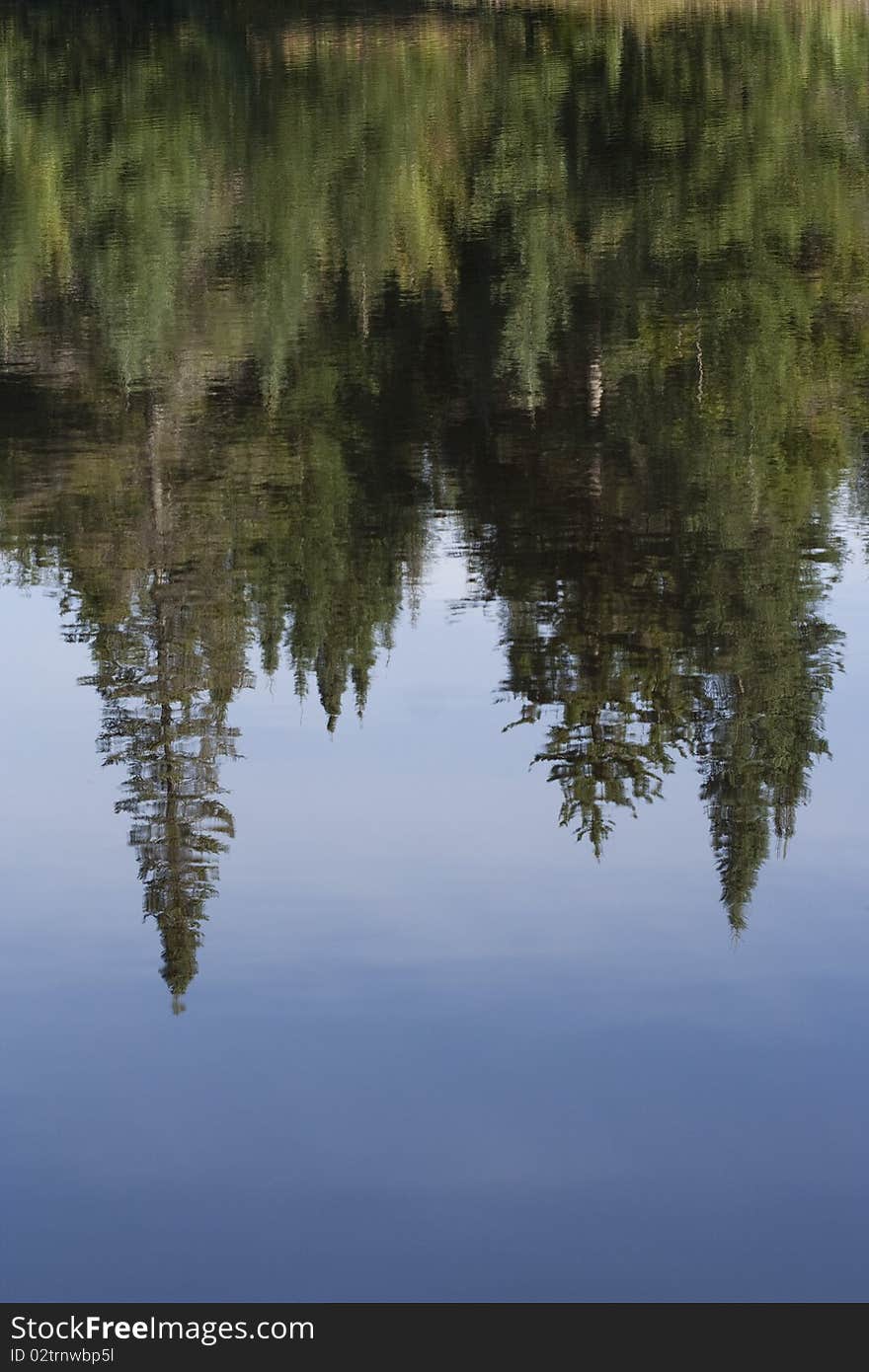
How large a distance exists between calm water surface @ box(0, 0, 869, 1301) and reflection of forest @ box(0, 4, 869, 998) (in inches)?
2.8

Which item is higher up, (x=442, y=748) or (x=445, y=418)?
(x=445, y=418)

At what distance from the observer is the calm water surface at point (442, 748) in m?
8.58

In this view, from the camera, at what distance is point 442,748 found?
13.5m

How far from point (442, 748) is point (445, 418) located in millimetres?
8665

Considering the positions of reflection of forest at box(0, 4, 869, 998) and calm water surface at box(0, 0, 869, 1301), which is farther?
reflection of forest at box(0, 4, 869, 998)

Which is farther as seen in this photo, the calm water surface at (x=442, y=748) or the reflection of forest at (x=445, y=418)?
the reflection of forest at (x=445, y=418)

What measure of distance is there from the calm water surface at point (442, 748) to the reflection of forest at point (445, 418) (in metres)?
0.07

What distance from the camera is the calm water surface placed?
858 centimetres

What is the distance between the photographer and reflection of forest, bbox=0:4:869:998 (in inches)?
550

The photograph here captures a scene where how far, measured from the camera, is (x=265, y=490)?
61.5 feet

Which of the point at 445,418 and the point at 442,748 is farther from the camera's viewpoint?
the point at 445,418

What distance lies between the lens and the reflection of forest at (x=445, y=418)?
14.0m
